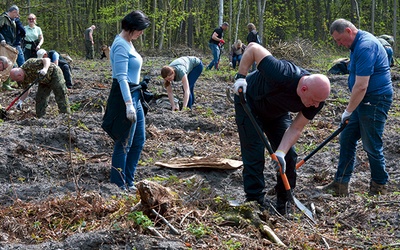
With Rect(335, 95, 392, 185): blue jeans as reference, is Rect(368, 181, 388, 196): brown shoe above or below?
below

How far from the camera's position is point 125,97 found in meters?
5.23

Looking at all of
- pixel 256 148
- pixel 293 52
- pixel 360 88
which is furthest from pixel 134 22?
pixel 293 52

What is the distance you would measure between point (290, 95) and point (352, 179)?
2.53 metres

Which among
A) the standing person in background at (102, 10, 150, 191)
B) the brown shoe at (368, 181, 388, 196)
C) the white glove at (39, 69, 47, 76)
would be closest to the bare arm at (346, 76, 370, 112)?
the brown shoe at (368, 181, 388, 196)

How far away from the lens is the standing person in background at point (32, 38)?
548 inches

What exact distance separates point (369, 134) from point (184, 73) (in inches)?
166

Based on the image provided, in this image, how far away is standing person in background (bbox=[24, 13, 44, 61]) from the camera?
548 inches

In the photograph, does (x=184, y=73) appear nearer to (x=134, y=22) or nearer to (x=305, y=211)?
(x=134, y=22)

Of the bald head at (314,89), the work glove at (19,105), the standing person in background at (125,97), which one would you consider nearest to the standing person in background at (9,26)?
the work glove at (19,105)

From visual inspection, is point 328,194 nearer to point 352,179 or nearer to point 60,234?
point 352,179

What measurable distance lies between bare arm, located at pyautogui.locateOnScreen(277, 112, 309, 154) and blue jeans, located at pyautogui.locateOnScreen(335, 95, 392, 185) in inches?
49.6

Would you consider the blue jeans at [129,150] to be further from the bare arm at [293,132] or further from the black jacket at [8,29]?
the black jacket at [8,29]

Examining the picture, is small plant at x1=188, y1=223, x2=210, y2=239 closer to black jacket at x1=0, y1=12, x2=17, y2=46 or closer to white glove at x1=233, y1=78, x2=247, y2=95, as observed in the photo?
white glove at x1=233, y1=78, x2=247, y2=95

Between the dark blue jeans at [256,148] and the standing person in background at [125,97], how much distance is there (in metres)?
1.06
